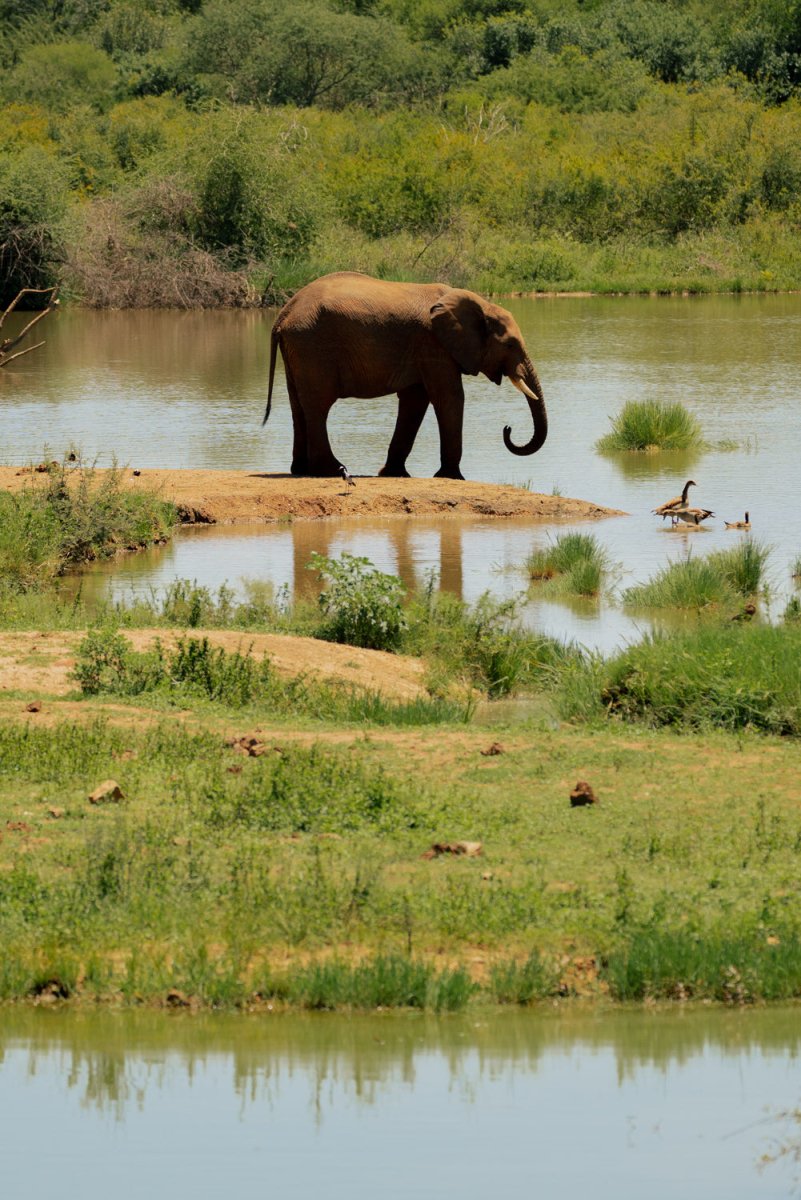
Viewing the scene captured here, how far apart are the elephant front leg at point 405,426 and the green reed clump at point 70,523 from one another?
2810mm

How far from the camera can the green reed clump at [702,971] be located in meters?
6.23

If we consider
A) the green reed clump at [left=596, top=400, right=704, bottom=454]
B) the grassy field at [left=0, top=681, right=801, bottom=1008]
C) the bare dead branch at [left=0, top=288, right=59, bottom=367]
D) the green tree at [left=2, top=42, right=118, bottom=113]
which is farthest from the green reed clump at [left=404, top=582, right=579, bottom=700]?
the green tree at [left=2, top=42, right=118, bottom=113]

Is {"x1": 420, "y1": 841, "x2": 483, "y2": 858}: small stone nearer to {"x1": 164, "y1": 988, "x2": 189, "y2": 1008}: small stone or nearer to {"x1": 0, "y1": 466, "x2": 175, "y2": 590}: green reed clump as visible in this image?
{"x1": 164, "y1": 988, "x2": 189, "y2": 1008}: small stone

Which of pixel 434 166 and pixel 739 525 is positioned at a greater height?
pixel 434 166

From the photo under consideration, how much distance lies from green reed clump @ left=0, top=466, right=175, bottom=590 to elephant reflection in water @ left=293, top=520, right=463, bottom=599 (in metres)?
1.32

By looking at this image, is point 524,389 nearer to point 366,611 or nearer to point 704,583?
point 704,583

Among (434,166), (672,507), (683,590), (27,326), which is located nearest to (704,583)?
(683,590)

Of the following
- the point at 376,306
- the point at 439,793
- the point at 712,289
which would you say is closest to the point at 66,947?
the point at 439,793

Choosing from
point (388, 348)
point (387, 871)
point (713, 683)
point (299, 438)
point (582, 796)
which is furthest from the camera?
point (299, 438)

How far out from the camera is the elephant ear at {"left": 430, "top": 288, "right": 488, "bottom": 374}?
61.9 feet

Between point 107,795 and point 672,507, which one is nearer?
point 107,795

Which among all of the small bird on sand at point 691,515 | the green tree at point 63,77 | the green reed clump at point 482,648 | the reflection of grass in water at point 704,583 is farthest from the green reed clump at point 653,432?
the green tree at point 63,77

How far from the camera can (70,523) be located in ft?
54.0

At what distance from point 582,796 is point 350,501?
1073 cm
